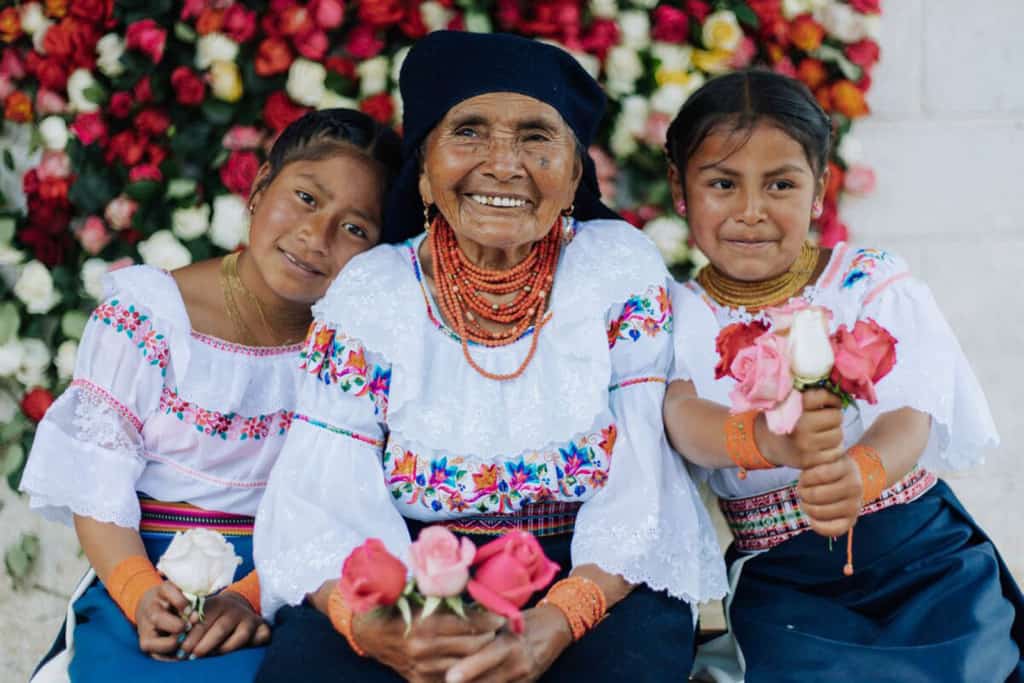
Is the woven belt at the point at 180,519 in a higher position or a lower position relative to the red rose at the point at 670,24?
lower

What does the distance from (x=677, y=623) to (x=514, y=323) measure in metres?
0.77

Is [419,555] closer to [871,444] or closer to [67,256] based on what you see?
[871,444]

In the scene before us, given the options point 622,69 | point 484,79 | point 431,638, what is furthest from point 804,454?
point 622,69

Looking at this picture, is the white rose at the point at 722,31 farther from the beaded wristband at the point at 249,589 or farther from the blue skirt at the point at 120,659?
the blue skirt at the point at 120,659

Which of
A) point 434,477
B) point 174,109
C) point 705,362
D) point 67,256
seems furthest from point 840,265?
point 67,256

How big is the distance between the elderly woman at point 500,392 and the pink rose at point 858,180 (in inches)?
52.7

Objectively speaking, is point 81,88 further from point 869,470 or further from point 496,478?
point 869,470

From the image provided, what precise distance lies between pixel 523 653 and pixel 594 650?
0.20m

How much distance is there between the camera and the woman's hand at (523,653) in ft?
7.23

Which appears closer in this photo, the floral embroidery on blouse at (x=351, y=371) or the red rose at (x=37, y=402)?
the floral embroidery on blouse at (x=351, y=371)

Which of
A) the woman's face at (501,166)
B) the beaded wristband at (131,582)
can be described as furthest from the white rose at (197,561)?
the woman's face at (501,166)

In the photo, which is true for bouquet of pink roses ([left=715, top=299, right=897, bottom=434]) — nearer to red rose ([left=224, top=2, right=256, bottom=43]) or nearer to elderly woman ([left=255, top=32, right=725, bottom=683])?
elderly woman ([left=255, top=32, right=725, bottom=683])

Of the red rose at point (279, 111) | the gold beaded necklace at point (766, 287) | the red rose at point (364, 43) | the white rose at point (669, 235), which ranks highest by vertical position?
the red rose at point (364, 43)

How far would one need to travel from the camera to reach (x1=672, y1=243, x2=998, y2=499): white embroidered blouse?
273 centimetres
